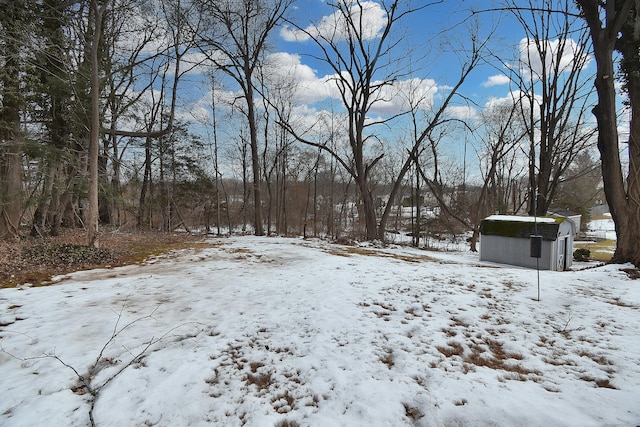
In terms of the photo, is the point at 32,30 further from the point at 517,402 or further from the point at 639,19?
the point at 639,19

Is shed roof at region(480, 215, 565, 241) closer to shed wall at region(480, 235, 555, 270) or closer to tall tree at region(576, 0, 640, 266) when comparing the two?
shed wall at region(480, 235, 555, 270)

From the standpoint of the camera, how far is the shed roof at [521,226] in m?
11.7

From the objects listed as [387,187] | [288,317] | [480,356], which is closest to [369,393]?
[480,356]

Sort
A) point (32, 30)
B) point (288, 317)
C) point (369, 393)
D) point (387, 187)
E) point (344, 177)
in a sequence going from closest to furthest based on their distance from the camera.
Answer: point (369, 393) < point (288, 317) < point (32, 30) < point (344, 177) < point (387, 187)

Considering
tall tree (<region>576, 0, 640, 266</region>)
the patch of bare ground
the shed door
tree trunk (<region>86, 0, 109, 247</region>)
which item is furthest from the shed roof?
tree trunk (<region>86, 0, 109, 247</region>)

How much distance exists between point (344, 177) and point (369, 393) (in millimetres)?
29337

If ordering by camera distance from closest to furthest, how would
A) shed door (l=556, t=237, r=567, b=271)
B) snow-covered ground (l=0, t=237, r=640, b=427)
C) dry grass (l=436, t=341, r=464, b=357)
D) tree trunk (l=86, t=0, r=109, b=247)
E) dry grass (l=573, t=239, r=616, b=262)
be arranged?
snow-covered ground (l=0, t=237, r=640, b=427) → dry grass (l=436, t=341, r=464, b=357) → tree trunk (l=86, t=0, r=109, b=247) → shed door (l=556, t=237, r=567, b=271) → dry grass (l=573, t=239, r=616, b=262)

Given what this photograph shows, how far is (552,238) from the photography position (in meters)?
11.5

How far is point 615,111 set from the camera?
6273 mm

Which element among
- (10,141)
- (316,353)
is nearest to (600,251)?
(316,353)

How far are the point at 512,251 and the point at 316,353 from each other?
13.0 meters

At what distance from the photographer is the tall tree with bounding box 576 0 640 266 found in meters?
6.11

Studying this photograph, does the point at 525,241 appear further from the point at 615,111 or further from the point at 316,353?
the point at 316,353

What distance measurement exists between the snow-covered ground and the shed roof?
7.43m
